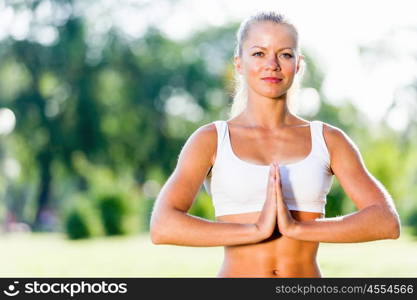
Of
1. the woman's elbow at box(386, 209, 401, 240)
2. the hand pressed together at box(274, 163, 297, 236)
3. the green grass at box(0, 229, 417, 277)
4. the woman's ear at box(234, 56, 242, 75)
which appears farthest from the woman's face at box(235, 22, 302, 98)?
the green grass at box(0, 229, 417, 277)

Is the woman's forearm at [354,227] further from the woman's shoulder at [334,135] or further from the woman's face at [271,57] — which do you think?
the woman's face at [271,57]

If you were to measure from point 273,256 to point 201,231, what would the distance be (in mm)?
318

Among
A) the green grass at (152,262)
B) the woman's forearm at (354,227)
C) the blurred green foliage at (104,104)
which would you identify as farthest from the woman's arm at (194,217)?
the blurred green foliage at (104,104)

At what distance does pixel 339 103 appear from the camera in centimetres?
4875

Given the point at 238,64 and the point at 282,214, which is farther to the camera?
the point at 238,64

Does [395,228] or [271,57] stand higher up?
[271,57]

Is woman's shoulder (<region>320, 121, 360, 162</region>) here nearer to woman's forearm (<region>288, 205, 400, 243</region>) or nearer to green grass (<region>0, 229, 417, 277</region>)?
woman's forearm (<region>288, 205, 400, 243</region>)

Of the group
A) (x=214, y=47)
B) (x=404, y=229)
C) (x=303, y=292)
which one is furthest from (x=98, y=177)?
(x=303, y=292)

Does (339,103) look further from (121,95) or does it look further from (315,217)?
(315,217)

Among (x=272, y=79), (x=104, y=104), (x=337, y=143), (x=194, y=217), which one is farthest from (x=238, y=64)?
(x=104, y=104)

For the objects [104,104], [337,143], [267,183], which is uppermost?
[104,104]

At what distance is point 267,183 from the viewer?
268 centimetres

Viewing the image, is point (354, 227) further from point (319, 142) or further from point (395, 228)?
point (319, 142)

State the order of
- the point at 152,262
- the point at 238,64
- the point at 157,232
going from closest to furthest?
the point at 157,232, the point at 238,64, the point at 152,262
